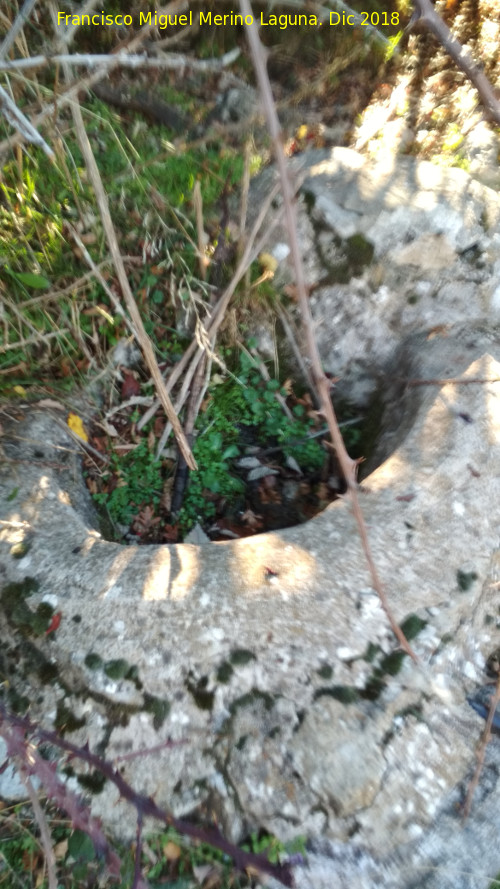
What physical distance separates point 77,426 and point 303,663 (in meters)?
1.91

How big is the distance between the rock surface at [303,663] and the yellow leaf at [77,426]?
53cm

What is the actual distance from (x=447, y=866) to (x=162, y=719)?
1177mm

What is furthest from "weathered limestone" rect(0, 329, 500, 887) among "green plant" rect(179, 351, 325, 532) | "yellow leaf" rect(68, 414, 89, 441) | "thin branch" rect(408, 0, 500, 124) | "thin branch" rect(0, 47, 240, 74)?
"thin branch" rect(0, 47, 240, 74)

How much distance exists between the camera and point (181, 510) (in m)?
3.32

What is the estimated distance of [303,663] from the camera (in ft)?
6.86

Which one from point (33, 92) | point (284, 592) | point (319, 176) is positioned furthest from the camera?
point (319, 176)

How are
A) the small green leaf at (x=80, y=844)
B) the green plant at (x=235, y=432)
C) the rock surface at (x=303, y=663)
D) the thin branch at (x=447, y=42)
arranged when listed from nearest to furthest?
the thin branch at (x=447, y=42) < the small green leaf at (x=80, y=844) < the rock surface at (x=303, y=663) < the green plant at (x=235, y=432)

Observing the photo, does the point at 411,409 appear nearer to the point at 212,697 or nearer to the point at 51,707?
the point at 212,697

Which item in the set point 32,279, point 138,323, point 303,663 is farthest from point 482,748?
point 32,279

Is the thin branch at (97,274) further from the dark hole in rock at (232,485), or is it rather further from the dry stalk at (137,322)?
the dark hole in rock at (232,485)

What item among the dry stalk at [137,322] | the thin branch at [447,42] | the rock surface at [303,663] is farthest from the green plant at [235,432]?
the thin branch at [447,42]

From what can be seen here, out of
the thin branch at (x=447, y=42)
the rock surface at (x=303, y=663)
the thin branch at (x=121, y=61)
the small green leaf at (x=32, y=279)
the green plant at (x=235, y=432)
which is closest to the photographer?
the thin branch at (x=447, y=42)

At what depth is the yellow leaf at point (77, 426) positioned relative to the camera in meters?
3.08

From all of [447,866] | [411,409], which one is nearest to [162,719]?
[447,866]
